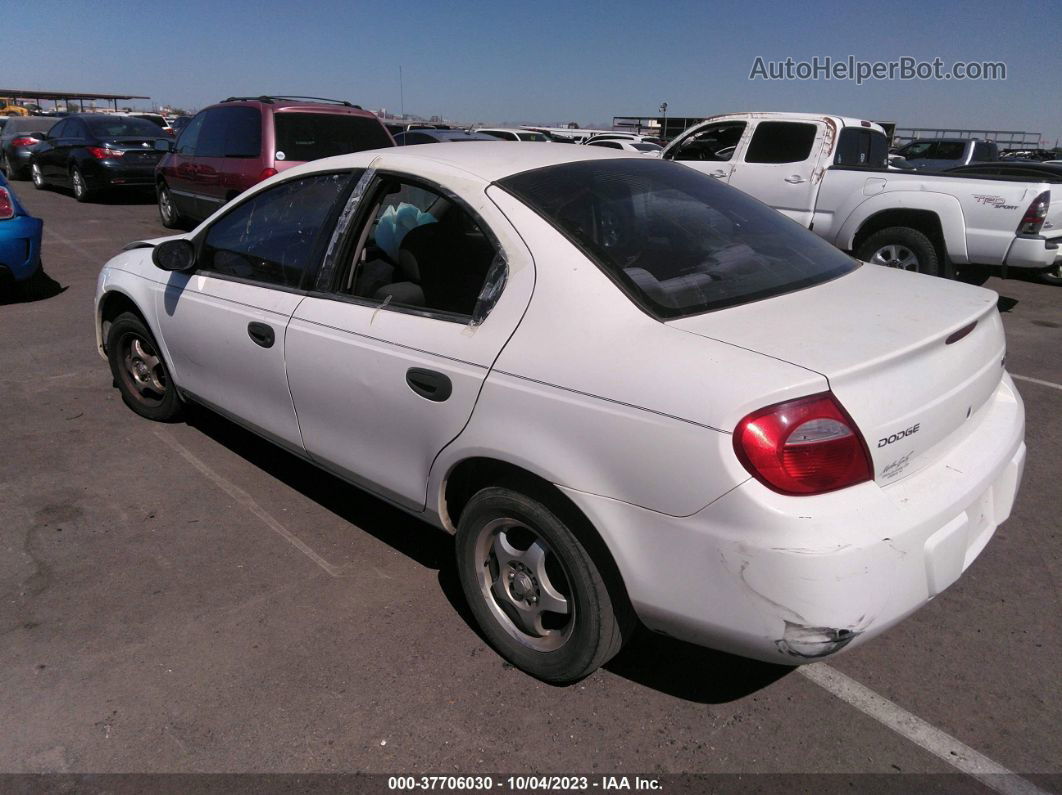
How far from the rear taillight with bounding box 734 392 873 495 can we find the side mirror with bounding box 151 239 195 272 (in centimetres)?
292

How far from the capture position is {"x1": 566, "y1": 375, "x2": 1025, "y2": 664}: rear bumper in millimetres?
1965

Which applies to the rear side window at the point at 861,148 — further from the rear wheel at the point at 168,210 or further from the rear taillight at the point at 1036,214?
the rear wheel at the point at 168,210

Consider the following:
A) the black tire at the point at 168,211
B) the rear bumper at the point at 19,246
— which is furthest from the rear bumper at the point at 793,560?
the black tire at the point at 168,211

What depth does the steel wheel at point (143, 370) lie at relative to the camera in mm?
4570

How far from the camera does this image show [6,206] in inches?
278

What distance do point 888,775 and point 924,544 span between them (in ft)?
2.34

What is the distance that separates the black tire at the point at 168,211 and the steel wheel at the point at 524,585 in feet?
33.3

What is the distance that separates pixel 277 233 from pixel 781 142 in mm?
7368

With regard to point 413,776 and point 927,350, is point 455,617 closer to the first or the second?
point 413,776

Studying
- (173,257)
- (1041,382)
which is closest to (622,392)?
(173,257)

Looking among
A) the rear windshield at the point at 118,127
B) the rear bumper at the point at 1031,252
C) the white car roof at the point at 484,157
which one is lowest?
the rear bumper at the point at 1031,252

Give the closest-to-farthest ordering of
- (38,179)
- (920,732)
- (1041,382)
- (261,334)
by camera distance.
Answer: (920,732)
(261,334)
(1041,382)
(38,179)

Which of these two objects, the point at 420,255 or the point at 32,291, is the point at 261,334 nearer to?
the point at 420,255

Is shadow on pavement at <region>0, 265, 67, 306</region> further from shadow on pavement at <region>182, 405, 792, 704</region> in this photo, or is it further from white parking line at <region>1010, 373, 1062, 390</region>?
white parking line at <region>1010, 373, 1062, 390</region>
